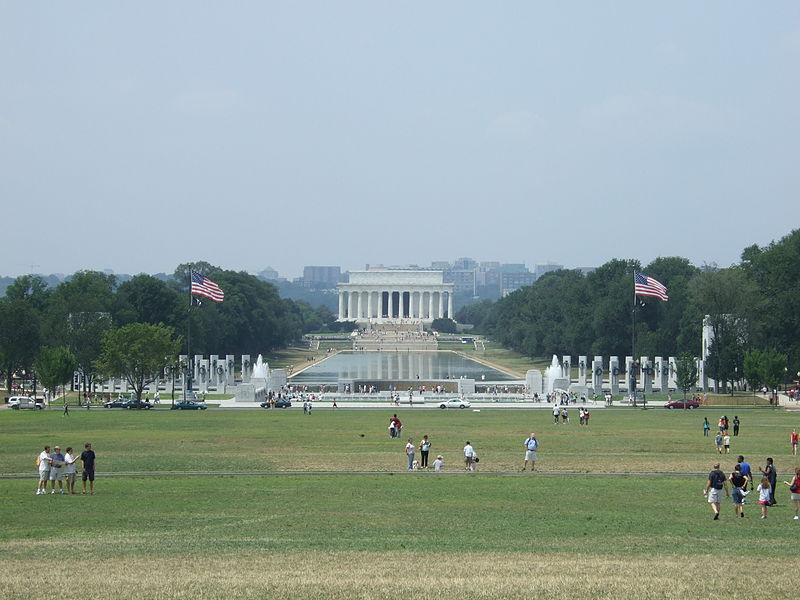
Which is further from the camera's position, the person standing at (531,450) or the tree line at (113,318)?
the tree line at (113,318)

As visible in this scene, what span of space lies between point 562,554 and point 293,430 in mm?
29922

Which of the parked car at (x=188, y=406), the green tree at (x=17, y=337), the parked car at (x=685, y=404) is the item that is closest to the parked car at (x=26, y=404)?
the parked car at (x=188, y=406)

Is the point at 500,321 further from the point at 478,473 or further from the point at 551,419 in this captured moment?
the point at 478,473

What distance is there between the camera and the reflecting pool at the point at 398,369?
331ft

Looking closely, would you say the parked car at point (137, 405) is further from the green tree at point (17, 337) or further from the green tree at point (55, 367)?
the green tree at point (17, 337)

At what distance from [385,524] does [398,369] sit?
9472 cm

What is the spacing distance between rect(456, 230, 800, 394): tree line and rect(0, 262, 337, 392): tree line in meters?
30.0

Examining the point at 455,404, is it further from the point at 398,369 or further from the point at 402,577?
the point at 402,577

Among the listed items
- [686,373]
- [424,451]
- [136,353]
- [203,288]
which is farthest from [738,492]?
[686,373]

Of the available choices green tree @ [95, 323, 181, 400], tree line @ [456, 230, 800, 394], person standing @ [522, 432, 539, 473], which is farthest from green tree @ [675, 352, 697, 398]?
person standing @ [522, 432, 539, 473]

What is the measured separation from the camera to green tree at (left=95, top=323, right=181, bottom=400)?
70.9 metres

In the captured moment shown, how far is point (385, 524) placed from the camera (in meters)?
22.8

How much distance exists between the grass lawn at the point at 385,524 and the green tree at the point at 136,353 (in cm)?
2792

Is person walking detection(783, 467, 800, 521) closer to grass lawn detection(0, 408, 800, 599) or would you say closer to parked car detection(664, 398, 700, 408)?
grass lawn detection(0, 408, 800, 599)
